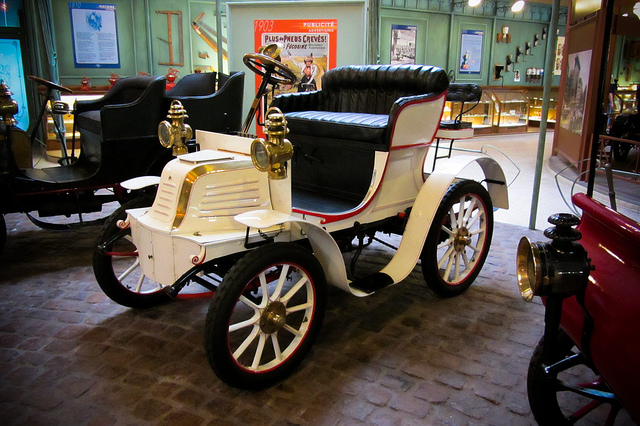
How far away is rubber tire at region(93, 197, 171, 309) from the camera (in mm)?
2537

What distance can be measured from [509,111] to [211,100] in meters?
9.40

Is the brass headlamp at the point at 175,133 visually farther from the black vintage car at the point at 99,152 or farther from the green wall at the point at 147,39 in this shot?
the green wall at the point at 147,39

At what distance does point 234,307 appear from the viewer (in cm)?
200

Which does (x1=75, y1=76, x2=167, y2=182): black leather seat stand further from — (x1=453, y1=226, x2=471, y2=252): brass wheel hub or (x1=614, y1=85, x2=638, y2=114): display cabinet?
(x1=614, y1=85, x2=638, y2=114): display cabinet

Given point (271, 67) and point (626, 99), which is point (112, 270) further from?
point (626, 99)

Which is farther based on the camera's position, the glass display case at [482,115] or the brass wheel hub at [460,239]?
the glass display case at [482,115]

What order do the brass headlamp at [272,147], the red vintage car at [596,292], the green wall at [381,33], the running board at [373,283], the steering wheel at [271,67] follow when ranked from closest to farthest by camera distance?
the red vintage car at [596,292] → the brass headlamp at [272,147] → the running board at [373,283] → the steering wheel at [271,67] → the green wall at [381,33]

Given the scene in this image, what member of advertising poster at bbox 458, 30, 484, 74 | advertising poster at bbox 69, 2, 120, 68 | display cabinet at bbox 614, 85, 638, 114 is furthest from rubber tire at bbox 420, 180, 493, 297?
advertising poster at bbox 458, 30, 484, 74

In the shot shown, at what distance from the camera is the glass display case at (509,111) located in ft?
37.3

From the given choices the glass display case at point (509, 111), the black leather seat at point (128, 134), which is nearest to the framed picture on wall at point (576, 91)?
the glass display case at point (509, 111)

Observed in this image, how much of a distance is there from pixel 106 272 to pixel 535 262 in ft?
6.86

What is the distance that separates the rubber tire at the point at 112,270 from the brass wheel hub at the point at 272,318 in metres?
0.80

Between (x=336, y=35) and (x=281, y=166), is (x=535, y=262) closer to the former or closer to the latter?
(x=281, y=166)

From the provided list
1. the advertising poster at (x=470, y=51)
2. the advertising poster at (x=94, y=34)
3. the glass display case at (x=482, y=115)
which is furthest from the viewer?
the advertising poster at (x=470, y=51)
